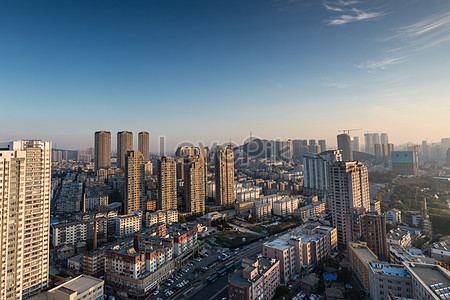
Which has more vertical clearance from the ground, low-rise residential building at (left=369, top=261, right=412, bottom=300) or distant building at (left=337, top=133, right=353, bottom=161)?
distant building at (left=337, top=133, right=353, bottom=161)

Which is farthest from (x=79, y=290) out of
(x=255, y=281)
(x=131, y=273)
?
(x=255, y=281)

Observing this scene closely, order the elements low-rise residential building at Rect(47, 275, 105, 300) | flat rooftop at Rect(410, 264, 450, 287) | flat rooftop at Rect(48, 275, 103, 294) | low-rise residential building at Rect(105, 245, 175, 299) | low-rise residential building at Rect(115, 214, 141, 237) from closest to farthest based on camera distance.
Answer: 1. flat rooftop at Rect(410, 264, 450, 287)
2. low-rise residential building at Rect(47, 275, 105, 300)
3. flat rooftop at Rect(48, 275, 103, 294)
4. low-rise residential building at Rect(105, 245, 175, 299)
5. low-rise residential building at Rect(115, 214, 141, 237)

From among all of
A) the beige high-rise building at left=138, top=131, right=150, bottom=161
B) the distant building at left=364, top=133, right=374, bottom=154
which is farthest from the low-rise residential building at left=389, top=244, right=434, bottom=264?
the distant building at left=364, top=133, right=374, bottom=154

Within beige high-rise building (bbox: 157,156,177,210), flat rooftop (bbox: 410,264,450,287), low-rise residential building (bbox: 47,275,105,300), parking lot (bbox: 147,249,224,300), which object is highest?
beige high-rise building (bbox: 157,156,177,210)

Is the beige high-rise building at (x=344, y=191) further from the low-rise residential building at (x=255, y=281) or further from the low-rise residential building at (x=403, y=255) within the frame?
the low-rise residential building at (x=255, y=281)

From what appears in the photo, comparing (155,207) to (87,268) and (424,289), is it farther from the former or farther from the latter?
(424,289)

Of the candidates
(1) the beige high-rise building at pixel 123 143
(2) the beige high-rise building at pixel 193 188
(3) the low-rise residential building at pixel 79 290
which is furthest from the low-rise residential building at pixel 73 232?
(1) the beige high-rise building at pixel 123 143

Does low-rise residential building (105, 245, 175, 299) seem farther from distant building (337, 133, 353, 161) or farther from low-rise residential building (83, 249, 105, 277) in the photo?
distant building (337, 133, 353, 161)

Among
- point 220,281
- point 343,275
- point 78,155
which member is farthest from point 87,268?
point 78,155
